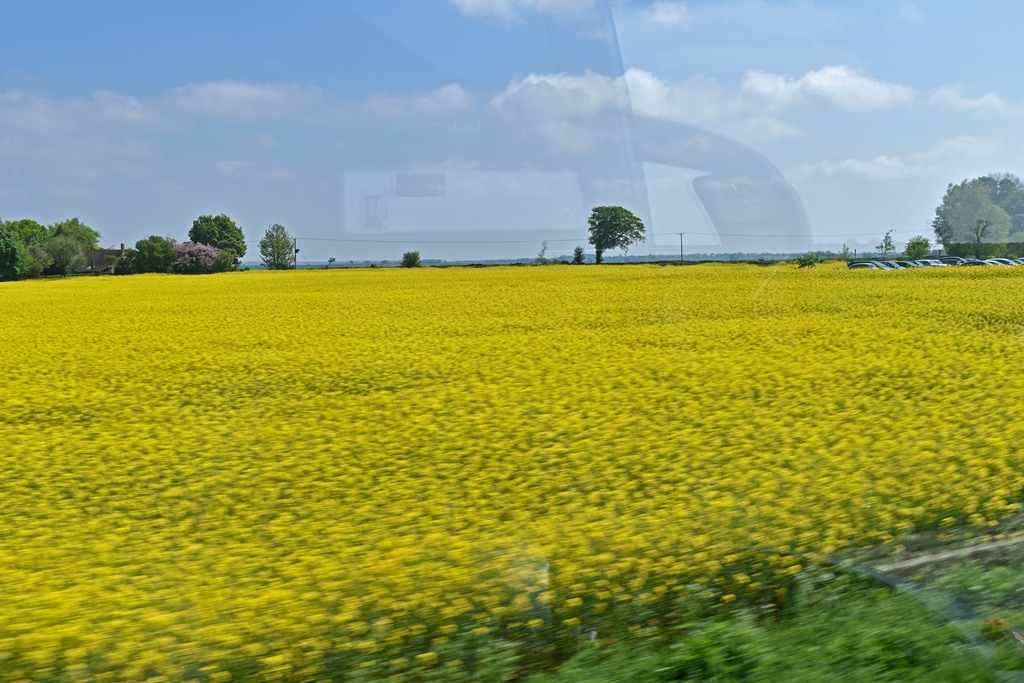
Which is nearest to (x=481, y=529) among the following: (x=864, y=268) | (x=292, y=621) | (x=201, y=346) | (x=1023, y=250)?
(x=292, y=621)

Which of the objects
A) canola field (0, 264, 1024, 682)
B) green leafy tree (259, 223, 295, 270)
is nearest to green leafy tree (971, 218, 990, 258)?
canola field (0, 264, 1024, 682)

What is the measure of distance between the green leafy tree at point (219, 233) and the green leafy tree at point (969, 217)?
22.2 feet

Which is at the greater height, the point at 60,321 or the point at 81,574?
the point at 60,321

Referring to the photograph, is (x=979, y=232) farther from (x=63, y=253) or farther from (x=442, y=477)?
(x=63, y=253)

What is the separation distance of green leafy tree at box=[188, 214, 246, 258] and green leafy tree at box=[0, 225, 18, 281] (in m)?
1.98

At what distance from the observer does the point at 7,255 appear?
395 inches

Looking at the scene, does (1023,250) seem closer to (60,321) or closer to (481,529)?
(481,529)

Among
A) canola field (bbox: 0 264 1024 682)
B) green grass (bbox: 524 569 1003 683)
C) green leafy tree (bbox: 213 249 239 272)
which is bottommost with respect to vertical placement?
green grass (bbox: 524 569 1003 683)

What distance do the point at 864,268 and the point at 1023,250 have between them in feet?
7.61

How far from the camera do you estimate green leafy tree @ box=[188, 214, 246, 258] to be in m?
7.91

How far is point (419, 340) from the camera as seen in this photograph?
6.88 meters

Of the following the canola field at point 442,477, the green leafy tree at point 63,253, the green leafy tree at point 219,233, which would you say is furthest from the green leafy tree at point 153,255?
the canola field at point 442,477

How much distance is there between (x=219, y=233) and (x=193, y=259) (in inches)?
172

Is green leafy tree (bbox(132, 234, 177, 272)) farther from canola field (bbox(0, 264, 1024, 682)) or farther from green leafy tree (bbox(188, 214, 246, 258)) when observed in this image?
canola field (bbox(0, 264, 1024, 682))
